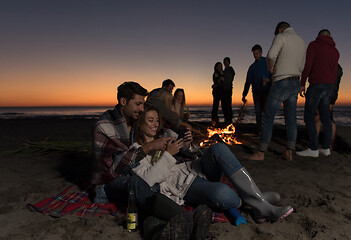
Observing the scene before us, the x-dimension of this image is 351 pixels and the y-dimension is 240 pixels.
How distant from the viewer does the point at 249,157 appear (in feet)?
15.6

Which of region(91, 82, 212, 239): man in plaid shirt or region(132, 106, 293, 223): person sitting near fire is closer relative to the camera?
region(91, 82, 212, 239): man in plaid shirt

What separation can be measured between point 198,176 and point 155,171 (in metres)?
0.50

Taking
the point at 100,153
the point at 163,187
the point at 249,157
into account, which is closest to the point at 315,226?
the point at 163,187

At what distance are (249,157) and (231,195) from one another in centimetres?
261

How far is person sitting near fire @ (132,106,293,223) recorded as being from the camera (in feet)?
7.32

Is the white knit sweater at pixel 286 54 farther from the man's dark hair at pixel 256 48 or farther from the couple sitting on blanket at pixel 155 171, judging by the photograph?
the couple sitting on blanket at pixel 155 171

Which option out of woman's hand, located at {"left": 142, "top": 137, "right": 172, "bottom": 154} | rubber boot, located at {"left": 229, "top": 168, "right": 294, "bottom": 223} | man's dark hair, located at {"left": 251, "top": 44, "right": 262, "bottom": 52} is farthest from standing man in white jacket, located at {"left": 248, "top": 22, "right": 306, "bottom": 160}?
woman's hand, located at {"left": 142, "top": 137, "right": 172, "bottom": 154}

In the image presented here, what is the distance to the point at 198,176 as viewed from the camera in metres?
2.60

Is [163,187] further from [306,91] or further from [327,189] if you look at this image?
[306,91]

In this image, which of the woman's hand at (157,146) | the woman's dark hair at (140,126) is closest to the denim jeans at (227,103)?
the woman's dark hair at (140,126)

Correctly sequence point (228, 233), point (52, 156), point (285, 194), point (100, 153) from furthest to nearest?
point (52, 156)
point (285, 194)
point (100, 153)
point (228, 233)

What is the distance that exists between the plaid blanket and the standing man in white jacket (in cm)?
259

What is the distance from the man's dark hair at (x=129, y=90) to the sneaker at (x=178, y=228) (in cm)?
131

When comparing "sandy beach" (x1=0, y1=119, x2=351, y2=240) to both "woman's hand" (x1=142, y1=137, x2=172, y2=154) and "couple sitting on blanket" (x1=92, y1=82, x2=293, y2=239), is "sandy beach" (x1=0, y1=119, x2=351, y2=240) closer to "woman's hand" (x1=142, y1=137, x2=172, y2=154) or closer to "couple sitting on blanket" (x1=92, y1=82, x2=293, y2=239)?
"couple sitting on blanket" (x1=92, y1=82, x2=293, y2=239)
